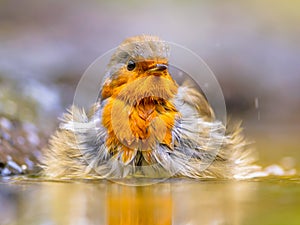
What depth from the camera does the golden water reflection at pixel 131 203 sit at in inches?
62.8

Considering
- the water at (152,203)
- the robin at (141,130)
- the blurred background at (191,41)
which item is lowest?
the water at (152,203)

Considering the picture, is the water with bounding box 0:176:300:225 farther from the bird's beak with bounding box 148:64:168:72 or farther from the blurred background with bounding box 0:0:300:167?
the blurred background with bounding box 0:0:300:167

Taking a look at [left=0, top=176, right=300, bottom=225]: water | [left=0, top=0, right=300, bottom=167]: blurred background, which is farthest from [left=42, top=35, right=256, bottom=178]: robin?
[left=0, top=0, right=300, bottom=167]: blurred background

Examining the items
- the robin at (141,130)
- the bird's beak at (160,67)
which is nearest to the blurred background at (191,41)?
the robin at (141,130)

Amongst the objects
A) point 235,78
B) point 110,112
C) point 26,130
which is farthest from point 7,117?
point 235,78

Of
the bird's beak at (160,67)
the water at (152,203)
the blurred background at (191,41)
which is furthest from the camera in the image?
the blurred background at (191,41)

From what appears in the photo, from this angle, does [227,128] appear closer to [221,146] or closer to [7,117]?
[221,146]

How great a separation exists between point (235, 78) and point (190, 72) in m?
0.55

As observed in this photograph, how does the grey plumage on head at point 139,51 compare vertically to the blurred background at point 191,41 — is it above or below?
below

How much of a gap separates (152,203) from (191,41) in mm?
2268

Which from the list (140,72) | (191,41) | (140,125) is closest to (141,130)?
(140,125)

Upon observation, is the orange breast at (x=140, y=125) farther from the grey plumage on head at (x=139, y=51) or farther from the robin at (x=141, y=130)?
the grey plumage on head at (x=139, y=51)

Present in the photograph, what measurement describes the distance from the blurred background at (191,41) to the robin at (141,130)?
1.25 metres

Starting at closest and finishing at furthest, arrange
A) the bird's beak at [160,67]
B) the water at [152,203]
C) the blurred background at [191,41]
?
the water at [152,203], the bird's beak at [160,67], the blurred background at [191,41]
